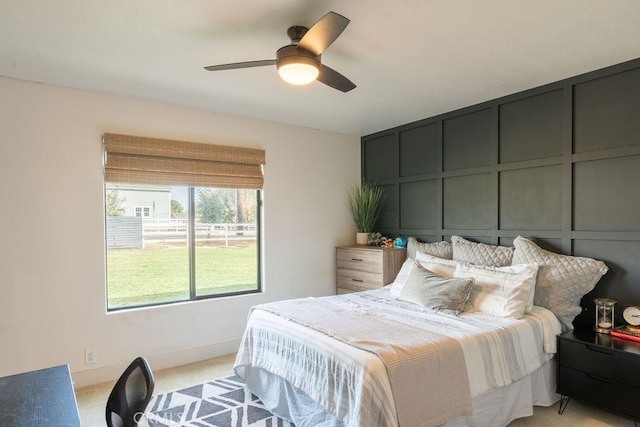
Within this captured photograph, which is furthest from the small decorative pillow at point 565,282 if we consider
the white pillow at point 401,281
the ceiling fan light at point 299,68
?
the ceiling fan light at point 299,68

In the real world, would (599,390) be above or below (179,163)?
→ below

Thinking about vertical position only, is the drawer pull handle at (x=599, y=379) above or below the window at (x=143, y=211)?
below

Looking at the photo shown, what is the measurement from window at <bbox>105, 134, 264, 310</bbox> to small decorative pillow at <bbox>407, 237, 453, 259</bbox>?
1.74m

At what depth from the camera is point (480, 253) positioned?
3.47 metres

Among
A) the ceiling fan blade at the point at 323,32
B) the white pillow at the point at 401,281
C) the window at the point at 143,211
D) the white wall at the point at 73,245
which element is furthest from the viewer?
the window at the point at 143,211

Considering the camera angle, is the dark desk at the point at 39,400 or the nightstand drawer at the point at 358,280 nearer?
the dark desk at the point at 39,400

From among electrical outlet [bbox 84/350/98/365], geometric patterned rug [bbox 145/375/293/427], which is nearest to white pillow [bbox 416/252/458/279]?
geometric patterned rug [bbox 145/375/293/427]

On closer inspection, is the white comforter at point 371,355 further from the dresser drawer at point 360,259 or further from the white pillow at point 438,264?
the dresser drawer at point 360,259

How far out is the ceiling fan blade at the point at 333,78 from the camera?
7.57ft

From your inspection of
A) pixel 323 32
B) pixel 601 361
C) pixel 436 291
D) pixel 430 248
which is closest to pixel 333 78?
pixel 323 32

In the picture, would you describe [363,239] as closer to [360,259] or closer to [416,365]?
[360,259]

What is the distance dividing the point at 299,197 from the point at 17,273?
2.75 m

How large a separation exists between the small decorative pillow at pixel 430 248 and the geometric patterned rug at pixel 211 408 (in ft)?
7.15

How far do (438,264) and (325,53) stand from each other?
6.82ft
